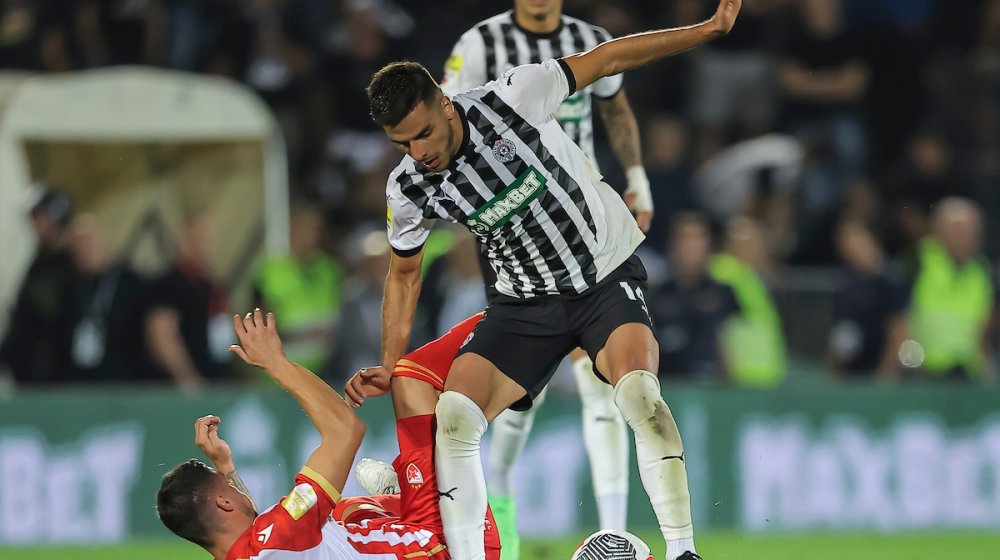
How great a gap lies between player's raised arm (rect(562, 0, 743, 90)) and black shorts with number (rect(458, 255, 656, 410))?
843 millimetres

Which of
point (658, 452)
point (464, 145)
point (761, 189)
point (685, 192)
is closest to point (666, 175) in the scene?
point (685, 192)

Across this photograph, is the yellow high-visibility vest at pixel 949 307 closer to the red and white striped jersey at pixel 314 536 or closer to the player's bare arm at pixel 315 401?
the red and white striped jersey at pixel 314 536

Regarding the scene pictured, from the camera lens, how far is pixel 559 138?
6.66 m

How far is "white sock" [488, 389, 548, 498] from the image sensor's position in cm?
802

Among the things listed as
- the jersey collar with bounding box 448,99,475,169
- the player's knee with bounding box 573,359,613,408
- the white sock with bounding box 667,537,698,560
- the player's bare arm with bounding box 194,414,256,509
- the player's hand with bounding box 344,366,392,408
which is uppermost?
the jersey collar with bounding box 448,99,475,169

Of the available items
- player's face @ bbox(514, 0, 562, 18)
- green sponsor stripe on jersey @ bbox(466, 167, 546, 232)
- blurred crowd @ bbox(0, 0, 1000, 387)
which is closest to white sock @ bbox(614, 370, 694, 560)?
green sponsor stripe on jersey @ bbox(466, 167, 546, 232)

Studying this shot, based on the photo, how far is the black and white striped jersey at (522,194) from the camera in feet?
21.1

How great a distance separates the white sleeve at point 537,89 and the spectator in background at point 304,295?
253 inches

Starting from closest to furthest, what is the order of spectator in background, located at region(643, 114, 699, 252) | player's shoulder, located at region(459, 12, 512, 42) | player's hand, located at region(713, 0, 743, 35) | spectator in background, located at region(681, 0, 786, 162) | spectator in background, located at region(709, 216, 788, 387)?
1. player's hand, located at region(713, 0, 743, 35)
2. player's shoulder, located at region(459, 12, 512, 42)
3. spectator in background, located at region(709, 216, 788, 387)
4. spectator in background, located at region(643, 114, 699, 252)
5. spectator in background, located at region(681, 0, 786, 162)

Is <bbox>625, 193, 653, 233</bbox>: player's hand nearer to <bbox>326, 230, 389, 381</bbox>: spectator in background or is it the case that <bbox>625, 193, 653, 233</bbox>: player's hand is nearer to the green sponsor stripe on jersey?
the green sponsor stripe on jersey

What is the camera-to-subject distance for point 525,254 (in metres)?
6.64

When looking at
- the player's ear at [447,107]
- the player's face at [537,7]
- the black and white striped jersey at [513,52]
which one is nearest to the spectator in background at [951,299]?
the black and white striped jersey at [513,52]

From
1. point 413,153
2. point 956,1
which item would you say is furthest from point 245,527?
point 956,1

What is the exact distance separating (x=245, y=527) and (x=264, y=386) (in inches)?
280
